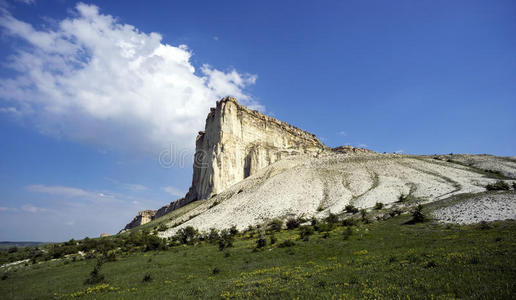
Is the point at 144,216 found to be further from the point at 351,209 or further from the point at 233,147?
the point at 351,209

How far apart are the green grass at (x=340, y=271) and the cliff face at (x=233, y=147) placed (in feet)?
178

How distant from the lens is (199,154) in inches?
3819

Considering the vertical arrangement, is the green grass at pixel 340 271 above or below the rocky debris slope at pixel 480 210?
below

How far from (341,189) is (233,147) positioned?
1793 inches

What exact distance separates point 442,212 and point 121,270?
29886 mm

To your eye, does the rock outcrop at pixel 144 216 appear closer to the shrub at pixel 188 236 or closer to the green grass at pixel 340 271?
the shrub at pixel 188 236

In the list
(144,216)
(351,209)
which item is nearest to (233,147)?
(351,209)

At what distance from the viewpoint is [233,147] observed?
84875 millimetres

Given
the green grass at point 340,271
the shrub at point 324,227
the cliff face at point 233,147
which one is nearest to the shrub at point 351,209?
the shrub at point 324,227

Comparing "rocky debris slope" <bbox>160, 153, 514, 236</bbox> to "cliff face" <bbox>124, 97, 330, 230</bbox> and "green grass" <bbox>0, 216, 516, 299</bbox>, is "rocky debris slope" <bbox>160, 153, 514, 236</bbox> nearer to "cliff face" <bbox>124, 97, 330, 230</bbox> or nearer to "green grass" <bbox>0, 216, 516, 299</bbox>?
"green grass" <bbox>0, 216, 516, 299</bbox>

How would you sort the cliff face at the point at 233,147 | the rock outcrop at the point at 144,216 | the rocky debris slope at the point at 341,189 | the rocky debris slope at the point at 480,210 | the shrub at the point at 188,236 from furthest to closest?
the rock outcrop at the point at 144,216
the cliff face at the point at 233,147
the rocky debris slope at the point at 341,189
the shrub at the point at 188,236
the rocky debris slope at the point at 480,210

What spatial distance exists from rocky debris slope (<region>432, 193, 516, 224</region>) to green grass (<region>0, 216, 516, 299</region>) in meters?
2.17

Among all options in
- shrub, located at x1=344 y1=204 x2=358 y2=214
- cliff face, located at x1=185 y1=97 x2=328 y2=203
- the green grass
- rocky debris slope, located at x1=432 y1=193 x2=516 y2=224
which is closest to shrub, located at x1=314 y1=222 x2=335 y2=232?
the green grass

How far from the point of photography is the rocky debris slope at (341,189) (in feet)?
127
